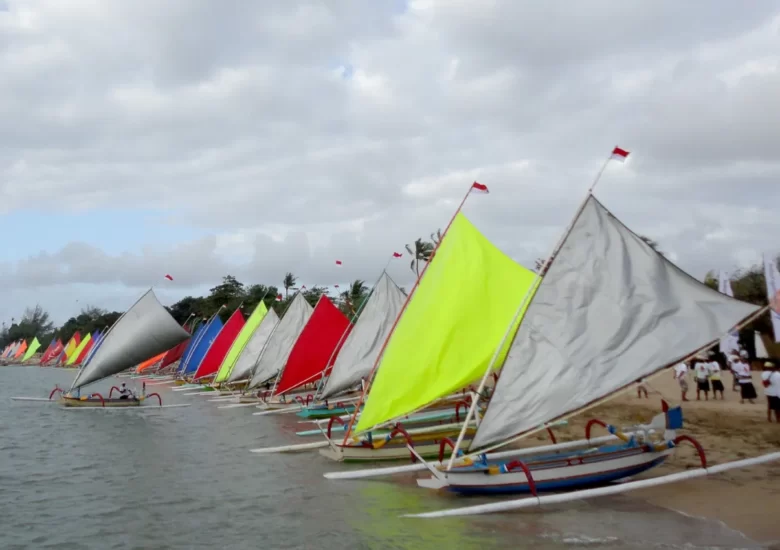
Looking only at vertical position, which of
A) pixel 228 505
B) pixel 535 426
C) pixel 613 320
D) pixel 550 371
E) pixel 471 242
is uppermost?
pixel 471 242

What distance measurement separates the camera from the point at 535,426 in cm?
1215

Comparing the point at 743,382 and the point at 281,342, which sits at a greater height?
the point at 281,342

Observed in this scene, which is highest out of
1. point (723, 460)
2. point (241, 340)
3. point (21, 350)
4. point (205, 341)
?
point (21, 350)

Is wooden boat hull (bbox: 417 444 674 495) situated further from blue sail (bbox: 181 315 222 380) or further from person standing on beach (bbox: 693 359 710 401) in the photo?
blue sail (bbox: 181 315 222 380)

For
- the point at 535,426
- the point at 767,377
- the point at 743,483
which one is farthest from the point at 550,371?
the point at 767,377

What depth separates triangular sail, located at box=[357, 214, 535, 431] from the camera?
1516 cm

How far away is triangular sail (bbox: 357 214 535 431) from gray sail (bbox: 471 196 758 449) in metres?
2.55

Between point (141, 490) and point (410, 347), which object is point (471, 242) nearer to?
point (410, 347)

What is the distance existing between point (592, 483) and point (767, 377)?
825 centimetres

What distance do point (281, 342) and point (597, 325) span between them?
77.9 feet

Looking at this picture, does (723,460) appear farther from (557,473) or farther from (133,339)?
(133,339)

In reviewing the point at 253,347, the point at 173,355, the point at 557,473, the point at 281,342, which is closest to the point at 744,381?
the point at 557,473

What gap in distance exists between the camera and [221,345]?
160 feet

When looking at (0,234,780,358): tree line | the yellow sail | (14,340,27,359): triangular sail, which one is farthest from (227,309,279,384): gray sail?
(14,340,27,359): triangular sail
